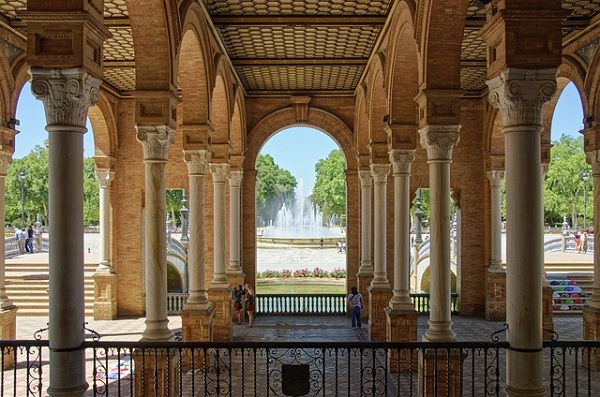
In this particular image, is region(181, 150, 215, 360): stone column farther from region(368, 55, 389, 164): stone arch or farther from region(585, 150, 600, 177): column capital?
region(585, 150, 600, 177): column capital

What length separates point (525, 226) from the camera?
5.70m

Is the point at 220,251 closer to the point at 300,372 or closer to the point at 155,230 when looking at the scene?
the point at 155,230

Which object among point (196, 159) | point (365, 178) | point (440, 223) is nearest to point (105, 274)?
point (196, 159)

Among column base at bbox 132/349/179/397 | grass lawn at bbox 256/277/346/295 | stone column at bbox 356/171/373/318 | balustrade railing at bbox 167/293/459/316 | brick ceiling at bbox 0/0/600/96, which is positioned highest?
brick ceiling at bbox 0/0/600/96

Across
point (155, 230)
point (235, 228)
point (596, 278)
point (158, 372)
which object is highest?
point (155, 230)

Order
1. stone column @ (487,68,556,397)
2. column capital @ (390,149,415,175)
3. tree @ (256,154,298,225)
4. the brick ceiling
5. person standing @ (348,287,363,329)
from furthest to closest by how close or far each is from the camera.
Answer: tree @ (256,154,298,225) < person standing @ (348,287,363,329) < column capital @ (390,149,415,175) < the brick ceiling < stone column @ (487,68,556,397)

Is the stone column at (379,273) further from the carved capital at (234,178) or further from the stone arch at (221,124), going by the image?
the carved capital at (234,178)

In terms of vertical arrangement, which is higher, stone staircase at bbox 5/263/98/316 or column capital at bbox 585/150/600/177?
column capital at bbox 585/150/600/177

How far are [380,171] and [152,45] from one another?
780 cm

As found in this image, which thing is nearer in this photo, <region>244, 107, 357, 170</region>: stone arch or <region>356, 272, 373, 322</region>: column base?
<region>356, 272, 373, 322</region>: column base

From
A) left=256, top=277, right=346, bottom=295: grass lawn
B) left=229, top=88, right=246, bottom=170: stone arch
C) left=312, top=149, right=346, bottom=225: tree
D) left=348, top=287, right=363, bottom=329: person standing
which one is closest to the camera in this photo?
left=348, top=287, right=363, bottom=329: person standing

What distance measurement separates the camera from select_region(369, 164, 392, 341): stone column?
14.4 meters

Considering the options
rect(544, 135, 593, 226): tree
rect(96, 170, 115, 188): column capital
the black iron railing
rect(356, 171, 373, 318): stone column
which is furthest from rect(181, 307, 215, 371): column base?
rect(544, 135, 593, 226): tree

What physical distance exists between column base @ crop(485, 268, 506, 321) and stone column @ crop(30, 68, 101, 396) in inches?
573
